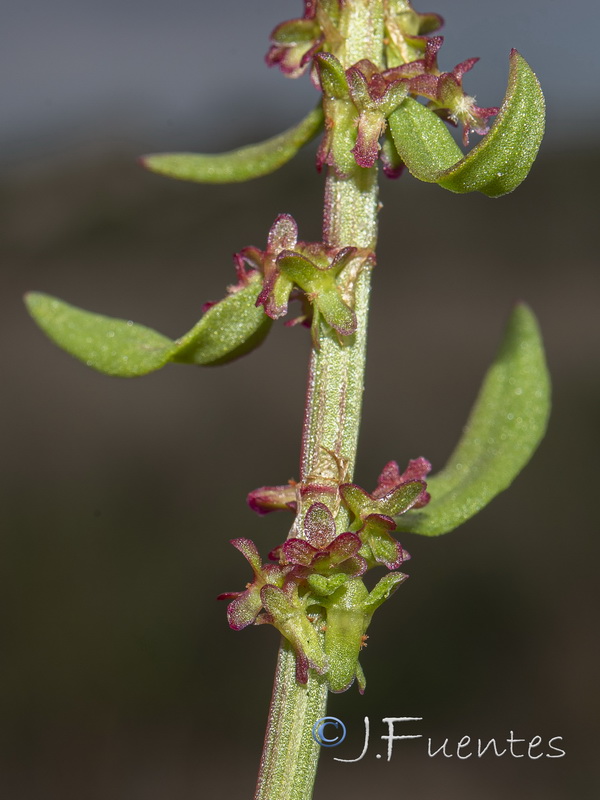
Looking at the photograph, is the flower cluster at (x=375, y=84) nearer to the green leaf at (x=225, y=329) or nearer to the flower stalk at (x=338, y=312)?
the flower stalk at (x=338, y=312)

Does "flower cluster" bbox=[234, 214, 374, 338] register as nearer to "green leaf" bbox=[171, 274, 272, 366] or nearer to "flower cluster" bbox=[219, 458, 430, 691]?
"green leaf" bbox=[171, 274, 272, 366]

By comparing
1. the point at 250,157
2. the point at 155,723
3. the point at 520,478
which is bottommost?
the point at 250,157

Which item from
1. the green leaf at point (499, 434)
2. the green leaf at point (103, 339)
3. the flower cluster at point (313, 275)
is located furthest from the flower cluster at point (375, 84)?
the green leaf at point (499, 434)

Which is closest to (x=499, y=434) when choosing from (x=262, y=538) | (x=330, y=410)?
(x=330, y=410)

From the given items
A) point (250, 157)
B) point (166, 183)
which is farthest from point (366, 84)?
point (166, 183)

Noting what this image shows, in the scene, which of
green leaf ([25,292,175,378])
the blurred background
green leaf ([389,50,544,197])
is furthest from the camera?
the blurred background

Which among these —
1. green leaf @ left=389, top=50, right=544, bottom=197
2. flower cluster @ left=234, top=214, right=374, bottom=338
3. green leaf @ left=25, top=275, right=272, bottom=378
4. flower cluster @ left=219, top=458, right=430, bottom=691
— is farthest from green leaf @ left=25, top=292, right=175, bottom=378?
green leaf @ left=389, top=50, right=544, bottom=197

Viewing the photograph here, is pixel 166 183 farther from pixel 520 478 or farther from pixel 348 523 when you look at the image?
pixel 348 523
